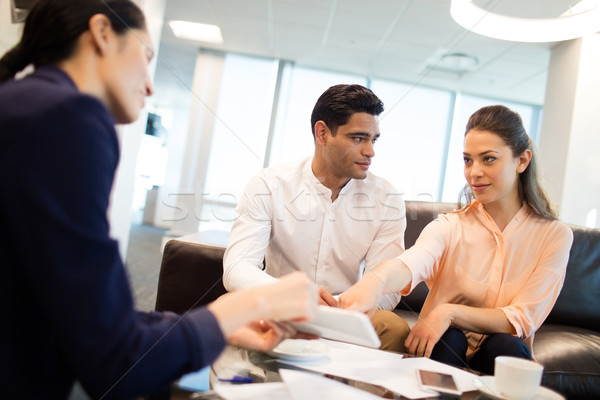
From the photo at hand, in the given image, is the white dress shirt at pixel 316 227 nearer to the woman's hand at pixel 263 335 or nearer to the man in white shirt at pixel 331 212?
the man in white shirt at pixel 331 212

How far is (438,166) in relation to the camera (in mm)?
5895

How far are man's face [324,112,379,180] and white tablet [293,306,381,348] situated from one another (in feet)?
2.86

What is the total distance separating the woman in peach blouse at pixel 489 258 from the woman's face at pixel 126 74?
0.70 metres

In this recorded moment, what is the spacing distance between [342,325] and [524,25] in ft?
9.15

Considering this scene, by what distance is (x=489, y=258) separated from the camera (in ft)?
4.31

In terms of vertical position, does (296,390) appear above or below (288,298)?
below

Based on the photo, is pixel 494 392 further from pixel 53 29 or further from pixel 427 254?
pixel 53 29

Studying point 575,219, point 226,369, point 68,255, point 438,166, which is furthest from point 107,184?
point 438,166

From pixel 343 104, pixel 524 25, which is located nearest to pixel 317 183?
pixel 343 104

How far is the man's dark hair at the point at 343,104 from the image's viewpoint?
5.18ft

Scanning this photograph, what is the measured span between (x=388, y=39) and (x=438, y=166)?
214 cm

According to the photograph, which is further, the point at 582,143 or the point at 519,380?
the point at 582,143

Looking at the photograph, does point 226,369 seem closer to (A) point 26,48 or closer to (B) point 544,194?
(A) point 26,48

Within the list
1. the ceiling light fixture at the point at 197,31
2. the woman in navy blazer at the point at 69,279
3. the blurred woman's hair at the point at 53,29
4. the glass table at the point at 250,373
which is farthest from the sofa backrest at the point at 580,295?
the ceiling light fixture at the point at 197,31
